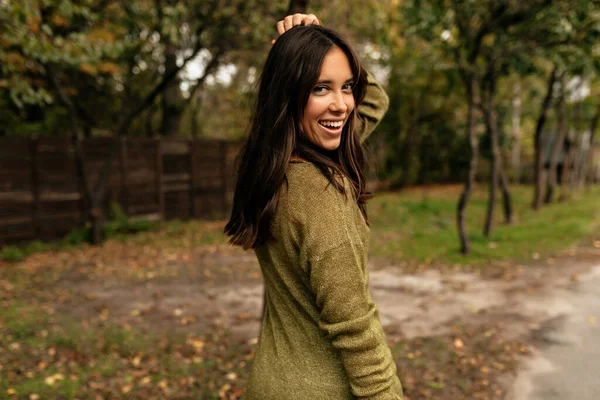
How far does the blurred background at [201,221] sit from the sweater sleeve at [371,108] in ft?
0.46

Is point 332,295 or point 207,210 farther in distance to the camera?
point 207,210

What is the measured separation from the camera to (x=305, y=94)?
147cm

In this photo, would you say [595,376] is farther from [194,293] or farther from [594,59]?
[594,59]

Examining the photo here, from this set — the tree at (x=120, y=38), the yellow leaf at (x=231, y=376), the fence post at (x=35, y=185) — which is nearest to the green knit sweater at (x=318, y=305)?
the yellow leaf at (x=231, y=376)

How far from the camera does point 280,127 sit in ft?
4.88

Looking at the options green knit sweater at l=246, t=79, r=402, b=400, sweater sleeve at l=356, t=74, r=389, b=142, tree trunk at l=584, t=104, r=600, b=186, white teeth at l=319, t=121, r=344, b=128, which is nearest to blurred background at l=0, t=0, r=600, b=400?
sweater sleeve at l=356, t=74, r=389, b=142

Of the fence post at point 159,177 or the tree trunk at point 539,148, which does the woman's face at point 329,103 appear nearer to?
the fence post at point 159,177

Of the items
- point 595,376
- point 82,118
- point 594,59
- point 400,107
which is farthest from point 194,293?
point 400,107

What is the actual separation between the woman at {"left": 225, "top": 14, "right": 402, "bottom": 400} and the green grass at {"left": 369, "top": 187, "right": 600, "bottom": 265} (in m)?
7.25

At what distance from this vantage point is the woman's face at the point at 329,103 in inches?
58.7

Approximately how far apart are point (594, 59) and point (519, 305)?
4.29m

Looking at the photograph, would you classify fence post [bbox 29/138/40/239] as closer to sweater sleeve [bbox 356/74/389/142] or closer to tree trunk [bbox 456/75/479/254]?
tree trunk [bbox 456/75/479/254]

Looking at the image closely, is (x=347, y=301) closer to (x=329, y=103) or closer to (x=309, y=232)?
(x=309, y=232)

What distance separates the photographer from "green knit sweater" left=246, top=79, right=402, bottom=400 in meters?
1.36
